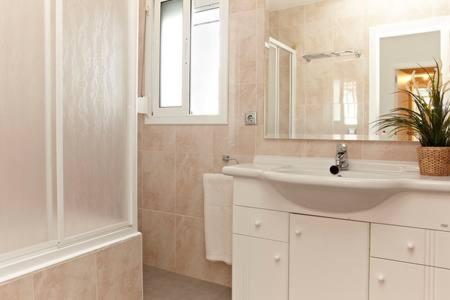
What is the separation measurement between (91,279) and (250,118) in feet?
4.06

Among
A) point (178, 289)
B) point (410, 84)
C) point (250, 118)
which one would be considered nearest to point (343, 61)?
point (410, 84)

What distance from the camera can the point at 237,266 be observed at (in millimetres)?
1784

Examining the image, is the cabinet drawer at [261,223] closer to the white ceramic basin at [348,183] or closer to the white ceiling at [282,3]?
the white ceramic basin at [348,183]

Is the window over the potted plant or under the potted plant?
over

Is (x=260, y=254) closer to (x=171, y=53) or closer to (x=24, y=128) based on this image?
(x=24, y=128)

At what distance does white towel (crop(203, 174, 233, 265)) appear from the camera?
2150 millimetres

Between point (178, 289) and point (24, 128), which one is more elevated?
point (24, 128)

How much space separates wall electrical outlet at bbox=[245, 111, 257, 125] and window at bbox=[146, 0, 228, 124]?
Result: 0.16 metres

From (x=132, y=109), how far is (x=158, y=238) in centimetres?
118

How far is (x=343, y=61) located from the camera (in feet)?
6.13

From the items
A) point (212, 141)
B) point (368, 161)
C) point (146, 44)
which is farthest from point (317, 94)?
point (146, 44)

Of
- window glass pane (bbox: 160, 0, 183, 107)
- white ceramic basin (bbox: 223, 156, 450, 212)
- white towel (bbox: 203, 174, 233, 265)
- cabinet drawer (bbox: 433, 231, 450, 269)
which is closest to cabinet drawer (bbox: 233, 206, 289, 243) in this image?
white ceramic basin (bbox: 223, 156, 450, 212)

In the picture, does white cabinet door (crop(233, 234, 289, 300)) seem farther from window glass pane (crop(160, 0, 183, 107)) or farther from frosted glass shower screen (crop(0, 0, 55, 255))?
window glass pane (crop(160, 0, 183, 107))

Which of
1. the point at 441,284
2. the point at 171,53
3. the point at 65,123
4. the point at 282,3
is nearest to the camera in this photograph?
the point at 441,284
